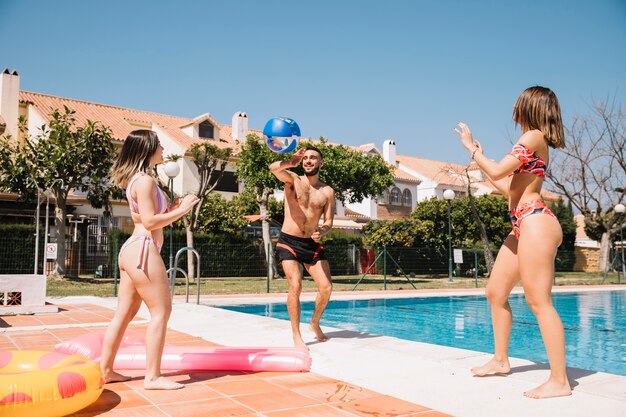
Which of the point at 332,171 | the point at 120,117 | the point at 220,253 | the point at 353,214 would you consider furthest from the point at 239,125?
the point at 332,171

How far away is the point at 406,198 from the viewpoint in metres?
43.7

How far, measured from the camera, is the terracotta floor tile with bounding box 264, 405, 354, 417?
10.2ft

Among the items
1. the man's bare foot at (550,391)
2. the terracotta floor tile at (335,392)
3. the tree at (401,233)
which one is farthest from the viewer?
the tree at (401,233)

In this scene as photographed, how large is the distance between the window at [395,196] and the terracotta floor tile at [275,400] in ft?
130

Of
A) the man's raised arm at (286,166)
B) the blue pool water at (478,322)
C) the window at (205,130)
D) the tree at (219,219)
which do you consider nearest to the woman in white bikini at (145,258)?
the man's raised arm at (286,166)

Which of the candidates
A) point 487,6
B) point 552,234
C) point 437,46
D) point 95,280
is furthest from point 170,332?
point 95,280

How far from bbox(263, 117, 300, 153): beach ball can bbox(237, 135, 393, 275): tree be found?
618 inches

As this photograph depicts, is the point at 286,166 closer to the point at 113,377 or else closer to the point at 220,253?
the point at 113,377

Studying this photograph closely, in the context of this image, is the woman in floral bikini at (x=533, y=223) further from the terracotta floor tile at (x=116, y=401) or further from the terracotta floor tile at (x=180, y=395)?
the terracotta floor tile at (x=116, y=401)

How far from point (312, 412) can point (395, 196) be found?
40.5m

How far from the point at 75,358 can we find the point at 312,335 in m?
3.28

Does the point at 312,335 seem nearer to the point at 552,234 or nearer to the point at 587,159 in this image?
the point at 552,234

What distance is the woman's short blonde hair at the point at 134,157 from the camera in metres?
3.77

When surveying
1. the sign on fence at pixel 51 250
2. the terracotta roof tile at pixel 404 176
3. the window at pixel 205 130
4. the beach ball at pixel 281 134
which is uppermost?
the window at pixel 205 130
